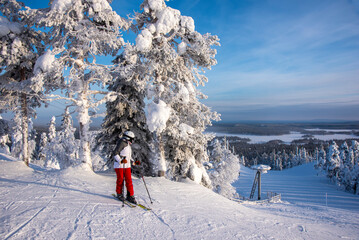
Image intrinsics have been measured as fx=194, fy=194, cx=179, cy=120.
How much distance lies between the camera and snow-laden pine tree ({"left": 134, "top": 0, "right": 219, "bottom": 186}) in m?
10.7

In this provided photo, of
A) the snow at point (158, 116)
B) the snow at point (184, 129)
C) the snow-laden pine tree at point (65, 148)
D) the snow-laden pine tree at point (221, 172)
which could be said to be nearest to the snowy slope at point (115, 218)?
the snow at point (158, 116)

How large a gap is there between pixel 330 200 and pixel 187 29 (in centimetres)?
4831

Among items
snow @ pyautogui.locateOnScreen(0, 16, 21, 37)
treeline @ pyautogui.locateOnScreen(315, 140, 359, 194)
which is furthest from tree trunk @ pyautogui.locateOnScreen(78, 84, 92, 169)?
treeline @ pyautogui.locateOnScreen(315, 140, 359, 194)

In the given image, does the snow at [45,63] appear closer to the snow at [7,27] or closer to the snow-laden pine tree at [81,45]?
the snow-laden pine tree at [81,45]

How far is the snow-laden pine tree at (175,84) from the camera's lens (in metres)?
10.7

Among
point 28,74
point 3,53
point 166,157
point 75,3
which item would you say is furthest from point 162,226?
point 28,74

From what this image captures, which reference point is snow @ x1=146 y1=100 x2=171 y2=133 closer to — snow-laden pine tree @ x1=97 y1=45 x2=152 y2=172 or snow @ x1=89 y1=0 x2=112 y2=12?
snow-laden pine tree @ x1=97 y1=45 x2=152 y2=172

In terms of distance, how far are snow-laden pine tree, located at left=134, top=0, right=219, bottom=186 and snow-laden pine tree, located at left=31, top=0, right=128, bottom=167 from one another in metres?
1.80

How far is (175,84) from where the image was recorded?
1142 cm

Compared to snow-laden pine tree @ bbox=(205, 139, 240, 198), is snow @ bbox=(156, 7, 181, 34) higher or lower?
higher

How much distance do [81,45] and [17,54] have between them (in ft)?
14.7

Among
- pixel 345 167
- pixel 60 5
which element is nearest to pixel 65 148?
pixel 60 5

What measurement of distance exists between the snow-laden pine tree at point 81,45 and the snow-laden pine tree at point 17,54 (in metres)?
1.86

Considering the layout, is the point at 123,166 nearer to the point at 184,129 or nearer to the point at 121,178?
the point at 121,178
